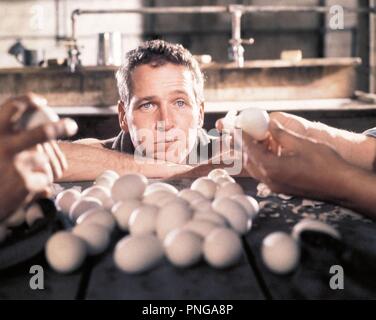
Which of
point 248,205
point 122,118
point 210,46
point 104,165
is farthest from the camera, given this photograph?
point 210,46

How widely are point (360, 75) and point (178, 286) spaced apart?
6.48 meters

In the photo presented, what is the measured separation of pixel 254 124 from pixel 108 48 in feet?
10.9

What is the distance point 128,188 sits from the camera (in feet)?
3.08

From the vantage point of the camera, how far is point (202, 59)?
3959mm

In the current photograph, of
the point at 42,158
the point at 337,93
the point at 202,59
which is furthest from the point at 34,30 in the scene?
the point at 42,158

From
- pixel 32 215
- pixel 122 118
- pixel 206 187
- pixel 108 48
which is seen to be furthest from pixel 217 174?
pixel 108 48

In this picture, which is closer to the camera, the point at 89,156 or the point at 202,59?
the point at 89,156

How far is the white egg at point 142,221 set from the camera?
0.78 m

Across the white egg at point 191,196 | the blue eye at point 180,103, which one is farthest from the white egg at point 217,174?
the blue eye at point 180,103

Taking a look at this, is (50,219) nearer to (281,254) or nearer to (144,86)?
(281,254)

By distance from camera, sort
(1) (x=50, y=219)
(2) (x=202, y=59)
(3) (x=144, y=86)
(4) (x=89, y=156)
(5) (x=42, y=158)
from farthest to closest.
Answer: (2) (x=202, y=59) < (3) (x=144, y=86) < (4) (x=89, y=156) < (1) (x=50, y=219) < (5) (x=42, y=158)

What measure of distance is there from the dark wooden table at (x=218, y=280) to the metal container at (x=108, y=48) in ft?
11.3

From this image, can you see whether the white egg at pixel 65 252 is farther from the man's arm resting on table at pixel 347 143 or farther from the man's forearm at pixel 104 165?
the man's arm resting on table at pixel 347 143

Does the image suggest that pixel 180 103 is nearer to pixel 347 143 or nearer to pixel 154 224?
pixel 347 143
